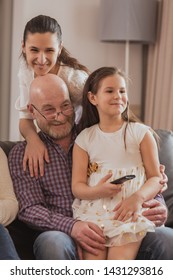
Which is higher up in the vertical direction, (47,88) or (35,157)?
(47,88)

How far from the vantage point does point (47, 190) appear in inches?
73.8

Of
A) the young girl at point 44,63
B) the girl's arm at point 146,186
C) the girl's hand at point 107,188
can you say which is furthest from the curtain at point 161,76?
the girl's hand at point 107,188

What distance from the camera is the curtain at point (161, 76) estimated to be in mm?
3346

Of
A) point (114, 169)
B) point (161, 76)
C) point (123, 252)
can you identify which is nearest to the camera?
point (123, 252)

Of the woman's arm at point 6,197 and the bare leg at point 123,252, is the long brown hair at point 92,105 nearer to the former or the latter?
the woman's arm at point 6,197

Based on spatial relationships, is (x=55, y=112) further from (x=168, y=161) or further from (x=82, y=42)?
(x=82, y=42)

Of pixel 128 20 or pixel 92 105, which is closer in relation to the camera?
pixel 92 105

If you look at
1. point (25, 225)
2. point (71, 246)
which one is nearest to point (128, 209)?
point (71, 246)

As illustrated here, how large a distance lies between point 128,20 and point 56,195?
5.57 feet

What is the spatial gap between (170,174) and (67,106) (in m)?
0.49

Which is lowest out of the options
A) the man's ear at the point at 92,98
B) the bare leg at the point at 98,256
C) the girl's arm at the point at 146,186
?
the bare leg at the point at 98,256

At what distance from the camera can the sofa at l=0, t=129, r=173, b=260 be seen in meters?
1.86

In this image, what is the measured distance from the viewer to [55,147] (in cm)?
193

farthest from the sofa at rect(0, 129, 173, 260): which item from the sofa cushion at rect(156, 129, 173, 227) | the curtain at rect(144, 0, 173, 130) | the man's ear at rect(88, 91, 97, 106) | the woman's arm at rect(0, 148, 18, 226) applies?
the curtain at rect(144, 0, 173, 130)
